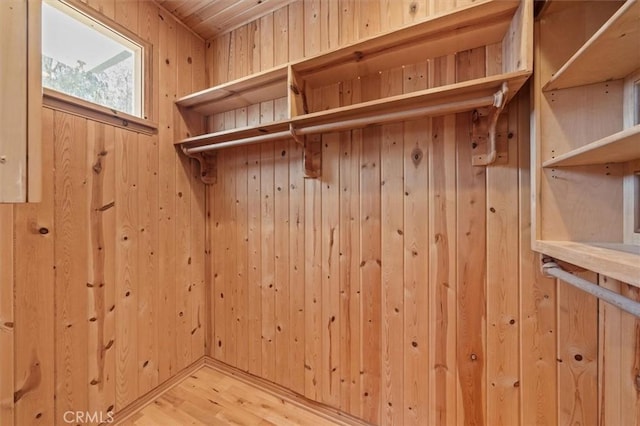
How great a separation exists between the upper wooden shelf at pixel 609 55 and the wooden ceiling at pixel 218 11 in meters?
1.59

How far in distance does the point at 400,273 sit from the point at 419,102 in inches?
34.1

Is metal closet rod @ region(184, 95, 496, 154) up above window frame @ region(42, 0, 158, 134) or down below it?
below

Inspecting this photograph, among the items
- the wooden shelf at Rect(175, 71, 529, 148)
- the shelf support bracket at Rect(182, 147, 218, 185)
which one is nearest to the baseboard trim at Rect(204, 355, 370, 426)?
the shelf support bracket at Rect(182, 147, 218, 185)

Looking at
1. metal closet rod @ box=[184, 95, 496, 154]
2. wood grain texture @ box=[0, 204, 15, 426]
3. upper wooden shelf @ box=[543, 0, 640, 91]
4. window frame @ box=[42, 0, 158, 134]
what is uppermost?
window frame @ box=[42, 0, 158, 134]

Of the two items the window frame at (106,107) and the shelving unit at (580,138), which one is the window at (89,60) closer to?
the window frame at (106,107)

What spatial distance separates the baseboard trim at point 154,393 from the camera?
5.07 ft

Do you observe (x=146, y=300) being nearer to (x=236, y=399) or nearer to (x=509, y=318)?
(x=236, y=399)

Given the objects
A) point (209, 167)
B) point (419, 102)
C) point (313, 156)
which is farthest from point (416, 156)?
point (209, 167)

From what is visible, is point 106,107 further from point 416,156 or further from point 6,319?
point 416,156

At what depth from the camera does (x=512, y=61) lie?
107 cm

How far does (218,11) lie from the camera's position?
1.77 m

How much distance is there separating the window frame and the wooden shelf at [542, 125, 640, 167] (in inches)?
84.5

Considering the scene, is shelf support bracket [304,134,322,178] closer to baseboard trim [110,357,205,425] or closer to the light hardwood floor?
the light hardwood floor

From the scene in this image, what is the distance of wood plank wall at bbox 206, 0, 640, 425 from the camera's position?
1137 millimetres
